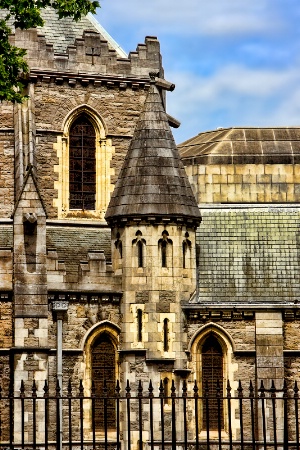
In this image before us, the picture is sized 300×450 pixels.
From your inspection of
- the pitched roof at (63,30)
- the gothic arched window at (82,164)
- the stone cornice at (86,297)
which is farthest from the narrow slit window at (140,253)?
the pitched roof at (63,30)

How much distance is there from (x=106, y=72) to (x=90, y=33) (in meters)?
1.25

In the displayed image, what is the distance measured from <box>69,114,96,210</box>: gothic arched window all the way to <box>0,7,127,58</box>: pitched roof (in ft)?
8.38

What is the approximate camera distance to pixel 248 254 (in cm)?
3344

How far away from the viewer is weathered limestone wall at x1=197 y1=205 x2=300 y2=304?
3241cm

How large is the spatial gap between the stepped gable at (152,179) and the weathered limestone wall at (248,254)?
5.07ft

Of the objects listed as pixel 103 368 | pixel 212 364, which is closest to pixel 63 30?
pixel 103 368

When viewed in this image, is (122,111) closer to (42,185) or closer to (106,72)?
(106,72)

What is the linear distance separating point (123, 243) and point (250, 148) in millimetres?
8002

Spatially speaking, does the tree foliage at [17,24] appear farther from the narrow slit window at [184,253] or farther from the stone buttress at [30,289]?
the narrow slit window at [184,253]

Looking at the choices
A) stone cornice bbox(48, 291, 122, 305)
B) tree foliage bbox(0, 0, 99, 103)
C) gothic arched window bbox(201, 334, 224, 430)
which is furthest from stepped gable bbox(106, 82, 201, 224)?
tree foliage bbox(0, 0, 99, 103)

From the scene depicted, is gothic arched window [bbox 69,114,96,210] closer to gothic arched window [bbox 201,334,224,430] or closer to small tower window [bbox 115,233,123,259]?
small tower window [bbox 115,233,123,259]

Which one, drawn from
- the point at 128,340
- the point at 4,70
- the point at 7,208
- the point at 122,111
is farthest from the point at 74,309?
the point at 4,70

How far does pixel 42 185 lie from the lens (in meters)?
34.5

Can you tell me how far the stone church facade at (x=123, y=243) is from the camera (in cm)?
3080
